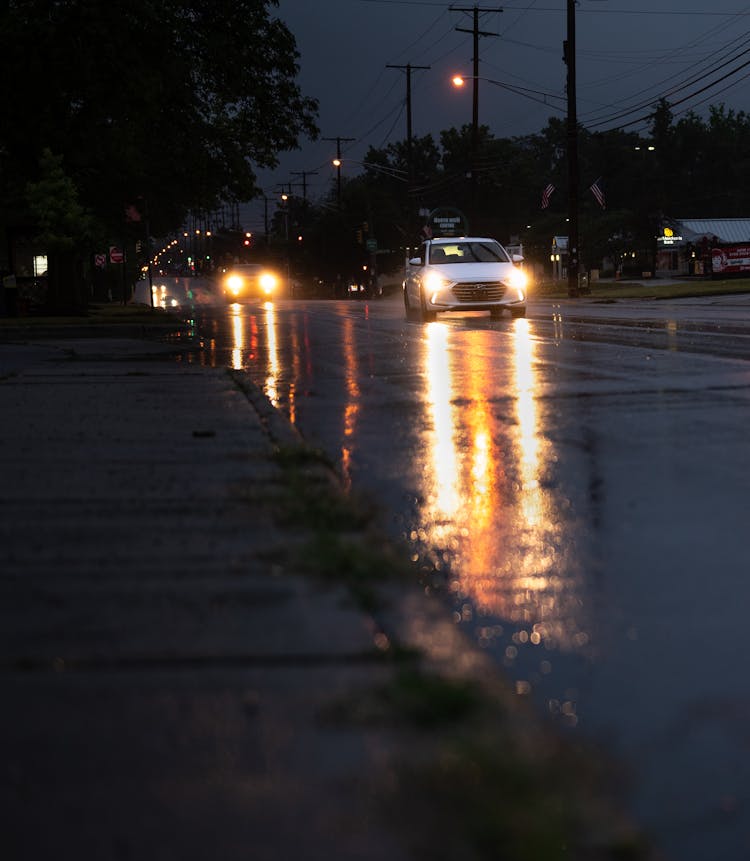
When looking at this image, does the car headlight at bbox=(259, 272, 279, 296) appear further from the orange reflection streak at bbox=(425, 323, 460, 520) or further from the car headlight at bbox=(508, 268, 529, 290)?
the orange reflection streak at bbox=(425, 323, 460, 520)

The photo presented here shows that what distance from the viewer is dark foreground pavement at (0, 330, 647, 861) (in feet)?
9.81

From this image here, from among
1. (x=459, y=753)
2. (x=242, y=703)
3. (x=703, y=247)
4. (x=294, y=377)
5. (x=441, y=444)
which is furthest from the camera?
(x=703, y=247)

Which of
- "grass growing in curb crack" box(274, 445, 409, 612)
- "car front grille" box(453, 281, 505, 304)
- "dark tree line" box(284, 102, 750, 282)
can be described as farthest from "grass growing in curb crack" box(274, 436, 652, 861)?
"dark tree line" box(284, 102, 750, 282)

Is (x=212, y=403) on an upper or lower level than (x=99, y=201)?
lower

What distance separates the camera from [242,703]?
3822 mm

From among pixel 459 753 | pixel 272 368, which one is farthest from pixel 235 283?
pixel 459 753

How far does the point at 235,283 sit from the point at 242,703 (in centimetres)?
7321

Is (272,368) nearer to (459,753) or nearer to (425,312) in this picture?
(425,312)

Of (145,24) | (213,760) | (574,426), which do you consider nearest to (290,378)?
(574,426)

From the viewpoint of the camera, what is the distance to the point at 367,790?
3.19 metres

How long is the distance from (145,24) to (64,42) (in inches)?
72.9

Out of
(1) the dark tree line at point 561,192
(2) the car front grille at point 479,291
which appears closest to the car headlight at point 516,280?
(2) the car front grille at point 479,291

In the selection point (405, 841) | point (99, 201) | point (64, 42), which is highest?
point (64, 42)

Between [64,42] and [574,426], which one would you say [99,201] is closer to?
[64,42]
